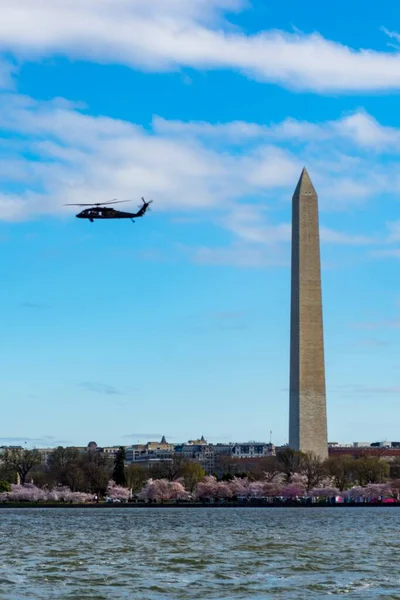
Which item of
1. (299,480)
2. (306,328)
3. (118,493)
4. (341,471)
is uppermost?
(306,328)

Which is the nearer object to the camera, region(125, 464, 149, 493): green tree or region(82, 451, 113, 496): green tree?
region(82, 451, 113, 496): green tree

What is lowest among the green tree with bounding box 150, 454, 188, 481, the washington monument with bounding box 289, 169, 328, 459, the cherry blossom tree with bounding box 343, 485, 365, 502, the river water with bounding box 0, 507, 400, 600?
the river water with bounding box 0, 507, 400, 600

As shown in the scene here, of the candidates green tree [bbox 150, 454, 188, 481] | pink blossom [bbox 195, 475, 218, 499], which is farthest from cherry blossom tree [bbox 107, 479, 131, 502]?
green tree [bbox 150, 454, 188, 481]

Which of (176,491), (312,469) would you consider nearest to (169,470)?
(176,491)

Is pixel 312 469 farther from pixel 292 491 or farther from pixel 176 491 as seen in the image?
pixel 176 491

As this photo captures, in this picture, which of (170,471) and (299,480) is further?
(170,471)

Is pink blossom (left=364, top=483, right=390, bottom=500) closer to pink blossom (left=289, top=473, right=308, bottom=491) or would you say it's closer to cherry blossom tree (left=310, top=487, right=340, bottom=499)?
cherry blossom tree (left=310, top=487, right=340, bottom=499)
